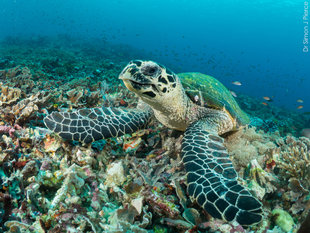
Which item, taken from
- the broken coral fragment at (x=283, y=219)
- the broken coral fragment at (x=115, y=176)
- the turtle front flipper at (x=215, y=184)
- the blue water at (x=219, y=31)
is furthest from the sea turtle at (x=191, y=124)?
the blue water at (x=219, y=31)

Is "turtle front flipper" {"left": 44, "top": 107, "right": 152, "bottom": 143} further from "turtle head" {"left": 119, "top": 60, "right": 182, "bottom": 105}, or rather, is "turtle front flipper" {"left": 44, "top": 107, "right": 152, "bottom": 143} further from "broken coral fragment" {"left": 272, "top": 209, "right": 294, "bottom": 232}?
"broken coral fragment" {"left": 272, "top": 209, "right": 294, "bottom": 232}

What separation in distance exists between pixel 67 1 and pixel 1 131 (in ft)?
427

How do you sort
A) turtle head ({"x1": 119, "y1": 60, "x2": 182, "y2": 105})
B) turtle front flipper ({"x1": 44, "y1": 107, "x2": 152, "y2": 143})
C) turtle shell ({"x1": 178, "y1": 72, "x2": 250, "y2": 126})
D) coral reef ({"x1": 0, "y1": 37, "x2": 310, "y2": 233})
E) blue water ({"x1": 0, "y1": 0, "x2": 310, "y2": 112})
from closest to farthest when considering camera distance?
coral reef ({"x1": 0, "y1": 37, "x2": 310, "y2": 233})
turtle front flipper ({"x1": 44, "y1": 107, "x2": 152, "y2": 143})
turtle head ({"x1": 119, "y1": 60, "x2": 182, "y2": 105})
turtle shell ({"x1": 178, "y1": 72, "x2": 250, "y2": 126})
blue water ({"x1": 0, "y1": 0, "x2": 310, "y2": 112})

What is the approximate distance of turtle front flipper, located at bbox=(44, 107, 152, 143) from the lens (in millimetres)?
2150

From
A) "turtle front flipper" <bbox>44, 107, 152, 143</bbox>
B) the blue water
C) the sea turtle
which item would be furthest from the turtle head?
the blue water

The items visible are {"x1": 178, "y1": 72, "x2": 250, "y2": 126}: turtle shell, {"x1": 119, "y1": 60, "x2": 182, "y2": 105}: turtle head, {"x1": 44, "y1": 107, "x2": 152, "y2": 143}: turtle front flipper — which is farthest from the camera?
{"x1": 178, "y1": 72, "x2": 250, "y2": 126}: turtle shell

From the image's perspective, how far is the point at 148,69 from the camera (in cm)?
241

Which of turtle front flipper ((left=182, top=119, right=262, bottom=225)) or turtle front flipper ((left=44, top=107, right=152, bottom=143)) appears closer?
turtle front flipper ((left=182, top=119, right=262, bottom=225))

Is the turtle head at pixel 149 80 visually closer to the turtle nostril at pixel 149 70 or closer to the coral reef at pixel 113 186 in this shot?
the turtle nostril at pixel 149 70

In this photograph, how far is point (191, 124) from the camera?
280 centimetres

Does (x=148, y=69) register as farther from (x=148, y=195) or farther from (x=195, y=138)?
(x=148, y=195)

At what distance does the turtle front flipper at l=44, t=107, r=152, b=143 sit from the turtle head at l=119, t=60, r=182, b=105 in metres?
0.41

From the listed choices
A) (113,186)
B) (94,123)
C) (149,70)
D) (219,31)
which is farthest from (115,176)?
(219,31)

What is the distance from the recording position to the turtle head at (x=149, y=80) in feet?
7.68
